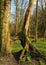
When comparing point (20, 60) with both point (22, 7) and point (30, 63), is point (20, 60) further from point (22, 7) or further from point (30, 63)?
point (22, 7)

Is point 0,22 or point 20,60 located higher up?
point 0,22

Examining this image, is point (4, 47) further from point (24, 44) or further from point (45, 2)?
point (45, 2)

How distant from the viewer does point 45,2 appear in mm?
38125

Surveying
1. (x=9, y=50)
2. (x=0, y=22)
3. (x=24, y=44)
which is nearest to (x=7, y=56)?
(x=9, y=50)

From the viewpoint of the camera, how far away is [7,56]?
1202 centimetres

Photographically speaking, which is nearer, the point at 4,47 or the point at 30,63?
the point at 30,63

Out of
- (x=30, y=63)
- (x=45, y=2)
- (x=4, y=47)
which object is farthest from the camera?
(x=45, y=2)

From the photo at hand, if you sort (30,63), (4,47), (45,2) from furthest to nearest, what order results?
(45,2) → (4,47) → (30,63)

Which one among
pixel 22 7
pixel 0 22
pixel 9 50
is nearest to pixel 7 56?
pixel 9 50

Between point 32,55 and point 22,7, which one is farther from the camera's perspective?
point 22,7

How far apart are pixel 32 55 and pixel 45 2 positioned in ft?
89.0

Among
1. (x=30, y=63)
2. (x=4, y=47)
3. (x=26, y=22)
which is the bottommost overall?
(x=30, y=63)

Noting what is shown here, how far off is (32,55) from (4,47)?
6.00 ft

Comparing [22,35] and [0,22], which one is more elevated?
[0,22]
